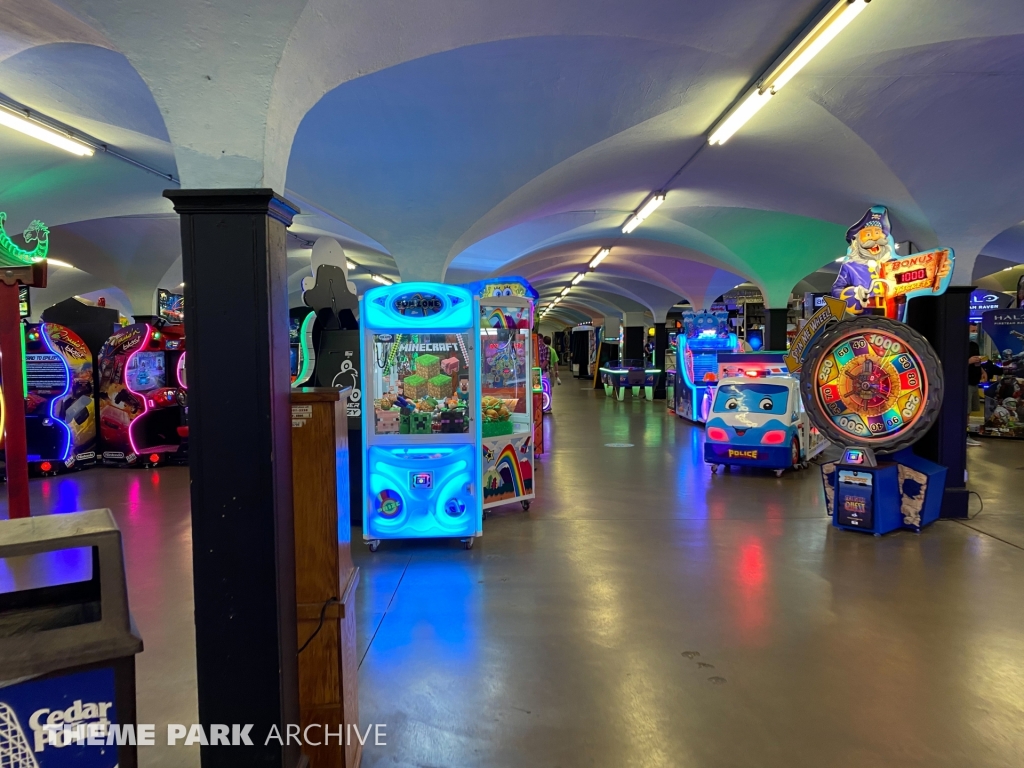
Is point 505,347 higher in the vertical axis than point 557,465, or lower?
higher

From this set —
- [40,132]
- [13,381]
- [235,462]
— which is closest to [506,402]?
[13,381]

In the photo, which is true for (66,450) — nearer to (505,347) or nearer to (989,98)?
(505,347)

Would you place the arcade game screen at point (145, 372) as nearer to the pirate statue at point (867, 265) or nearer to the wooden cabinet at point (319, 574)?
the wooden cabinet at point (319, 574)

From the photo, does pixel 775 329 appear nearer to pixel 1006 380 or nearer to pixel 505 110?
pixel 1006 380

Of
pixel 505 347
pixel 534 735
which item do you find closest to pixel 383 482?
pixel 505 347

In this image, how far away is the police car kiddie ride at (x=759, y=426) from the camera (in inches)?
296

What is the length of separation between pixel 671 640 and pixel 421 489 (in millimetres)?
2237

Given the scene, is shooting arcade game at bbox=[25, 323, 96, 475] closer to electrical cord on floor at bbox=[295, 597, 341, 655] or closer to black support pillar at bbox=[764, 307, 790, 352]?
electrical cord on floor at bbox=[295, 597, 341, 655]

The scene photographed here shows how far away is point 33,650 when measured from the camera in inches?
53.2

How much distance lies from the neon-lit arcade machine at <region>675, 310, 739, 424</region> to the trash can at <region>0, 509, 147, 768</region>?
443 inches

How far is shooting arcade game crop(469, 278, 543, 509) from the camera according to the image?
5773 millimetres

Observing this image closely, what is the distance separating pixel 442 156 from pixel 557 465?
13.3 ft

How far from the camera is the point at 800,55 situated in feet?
12.9

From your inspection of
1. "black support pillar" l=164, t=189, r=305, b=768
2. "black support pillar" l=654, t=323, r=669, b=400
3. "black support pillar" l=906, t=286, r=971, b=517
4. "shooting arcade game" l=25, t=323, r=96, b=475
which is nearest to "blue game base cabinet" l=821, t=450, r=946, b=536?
"black support pillar" l=906, t=286, r=971, b=517
